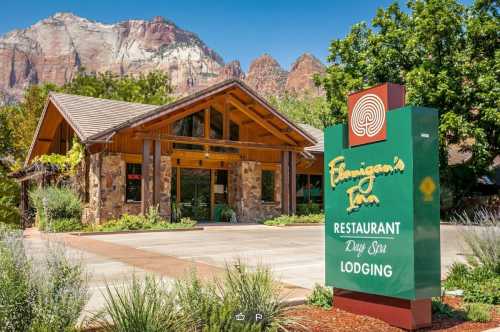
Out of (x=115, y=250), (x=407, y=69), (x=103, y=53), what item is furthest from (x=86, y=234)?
(x=103, y=53)

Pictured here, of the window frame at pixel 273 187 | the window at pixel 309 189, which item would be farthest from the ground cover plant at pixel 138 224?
the window at pixel 309 189

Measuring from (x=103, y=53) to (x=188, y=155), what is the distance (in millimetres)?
182763

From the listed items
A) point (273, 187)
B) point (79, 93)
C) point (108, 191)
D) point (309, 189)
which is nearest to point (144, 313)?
point (108, 191)

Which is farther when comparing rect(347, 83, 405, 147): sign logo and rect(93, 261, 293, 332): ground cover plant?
rect(347, 83, 405, 147): sign logo

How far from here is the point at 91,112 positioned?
74.2 ft

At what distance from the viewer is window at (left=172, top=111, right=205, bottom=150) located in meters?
22.2

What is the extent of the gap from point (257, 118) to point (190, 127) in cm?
308

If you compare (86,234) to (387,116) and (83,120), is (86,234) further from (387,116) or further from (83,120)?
(387,116)

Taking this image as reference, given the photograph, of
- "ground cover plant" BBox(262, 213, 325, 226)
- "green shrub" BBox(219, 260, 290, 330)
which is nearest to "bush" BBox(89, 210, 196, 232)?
"ground cover plant" BBox(262, 213, 325, 226)

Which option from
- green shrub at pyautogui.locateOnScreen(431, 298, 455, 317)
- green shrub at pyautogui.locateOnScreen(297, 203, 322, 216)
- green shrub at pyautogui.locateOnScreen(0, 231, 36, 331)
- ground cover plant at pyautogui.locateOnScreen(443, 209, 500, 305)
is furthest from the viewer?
green shrub at pyautogui.locateOnScreen(297, 203, 322, 216)

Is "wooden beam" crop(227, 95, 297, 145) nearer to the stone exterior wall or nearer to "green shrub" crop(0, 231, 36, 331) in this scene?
the stone exterior wall

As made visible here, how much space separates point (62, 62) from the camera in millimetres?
178375

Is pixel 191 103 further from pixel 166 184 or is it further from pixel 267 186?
pixel 267 186

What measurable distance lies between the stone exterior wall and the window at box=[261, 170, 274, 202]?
13.9 inches
